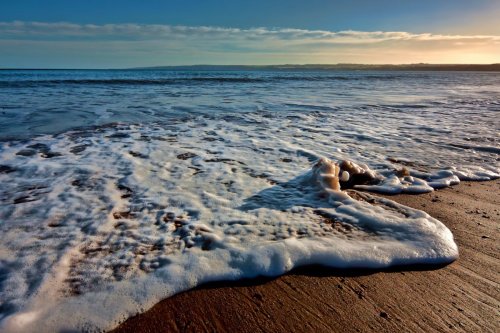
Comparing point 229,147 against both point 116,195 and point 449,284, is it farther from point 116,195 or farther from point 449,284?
point 449,284

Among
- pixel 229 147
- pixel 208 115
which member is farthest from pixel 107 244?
pixel 208 115

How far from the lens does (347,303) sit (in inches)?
81.3

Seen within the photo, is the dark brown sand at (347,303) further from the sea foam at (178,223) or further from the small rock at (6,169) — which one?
the small rock at (6,169)

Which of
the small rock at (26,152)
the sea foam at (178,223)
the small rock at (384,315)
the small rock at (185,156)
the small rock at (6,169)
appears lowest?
the small rock at (384,315)

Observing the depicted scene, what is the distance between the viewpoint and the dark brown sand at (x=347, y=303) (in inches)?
74.4

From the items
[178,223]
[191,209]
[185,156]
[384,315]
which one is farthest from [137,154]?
[384,315]

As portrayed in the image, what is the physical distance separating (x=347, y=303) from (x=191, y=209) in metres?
1.74

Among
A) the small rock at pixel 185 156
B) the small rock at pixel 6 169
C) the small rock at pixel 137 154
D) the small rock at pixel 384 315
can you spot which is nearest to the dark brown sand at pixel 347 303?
the small rock at pixel 384 315

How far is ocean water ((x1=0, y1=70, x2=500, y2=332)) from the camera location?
7.29 ft

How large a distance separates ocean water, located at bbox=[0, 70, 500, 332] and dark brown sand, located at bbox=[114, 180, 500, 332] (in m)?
0.10

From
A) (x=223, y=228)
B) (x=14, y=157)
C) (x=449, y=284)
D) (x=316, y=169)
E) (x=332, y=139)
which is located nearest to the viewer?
(x=449, y=284)

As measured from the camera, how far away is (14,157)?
4.94m

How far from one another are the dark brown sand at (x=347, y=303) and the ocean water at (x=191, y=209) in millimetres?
104

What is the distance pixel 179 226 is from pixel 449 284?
6.87 feet
